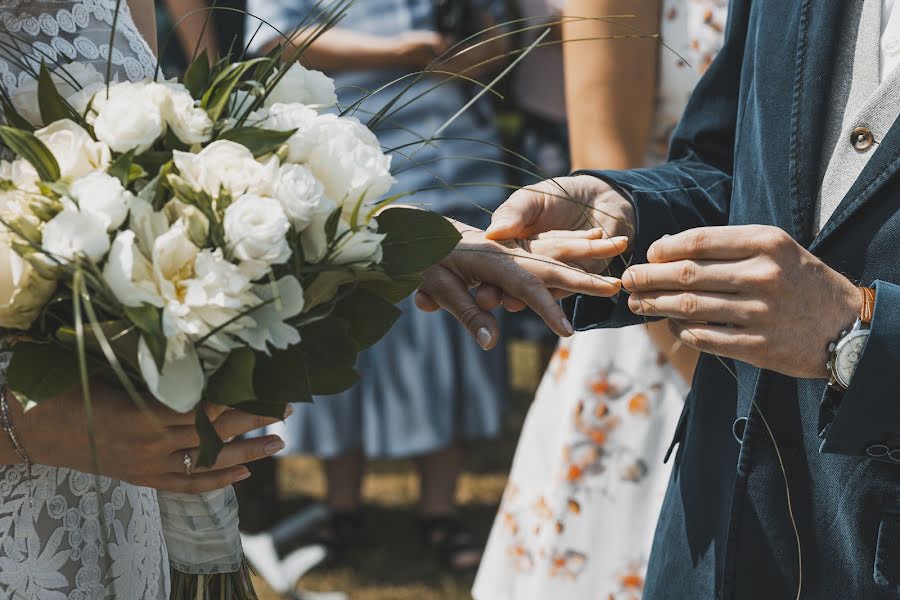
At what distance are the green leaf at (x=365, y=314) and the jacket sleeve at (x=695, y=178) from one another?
0.51 m

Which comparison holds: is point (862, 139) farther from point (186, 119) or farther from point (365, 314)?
point (186, 119)

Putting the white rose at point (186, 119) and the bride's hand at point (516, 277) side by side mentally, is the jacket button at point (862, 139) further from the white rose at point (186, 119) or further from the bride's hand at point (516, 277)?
the white rose at point (186, 119)

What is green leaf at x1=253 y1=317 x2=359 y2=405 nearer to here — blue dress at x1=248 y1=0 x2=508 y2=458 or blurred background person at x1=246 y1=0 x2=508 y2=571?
blurred background person at x1=246 y1=0 x2=508 y2=571

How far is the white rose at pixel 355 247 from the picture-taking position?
1090 millimetres

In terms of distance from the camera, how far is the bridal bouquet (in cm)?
101

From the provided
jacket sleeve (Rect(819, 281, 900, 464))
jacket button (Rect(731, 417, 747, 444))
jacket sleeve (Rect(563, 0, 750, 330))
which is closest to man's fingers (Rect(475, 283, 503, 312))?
jacket sleeve (Rect(563, 0, 750, 330))

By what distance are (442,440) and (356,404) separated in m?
0.35

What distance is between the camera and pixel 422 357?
3.71m

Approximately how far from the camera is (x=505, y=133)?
14.9 ft

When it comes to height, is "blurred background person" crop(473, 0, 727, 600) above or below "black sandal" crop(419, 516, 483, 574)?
above

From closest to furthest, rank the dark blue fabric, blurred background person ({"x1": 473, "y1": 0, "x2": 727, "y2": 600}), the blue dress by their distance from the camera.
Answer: the dark blue fabric → blurred background person ({"x1": 473, "y1": 0, "x2": 727, "y2": 600}) → the blue dress

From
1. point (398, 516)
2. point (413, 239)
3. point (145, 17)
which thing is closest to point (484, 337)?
point (413, 239)

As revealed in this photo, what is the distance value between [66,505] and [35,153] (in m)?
0.55

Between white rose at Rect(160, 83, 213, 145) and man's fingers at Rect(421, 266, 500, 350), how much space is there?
58cm
